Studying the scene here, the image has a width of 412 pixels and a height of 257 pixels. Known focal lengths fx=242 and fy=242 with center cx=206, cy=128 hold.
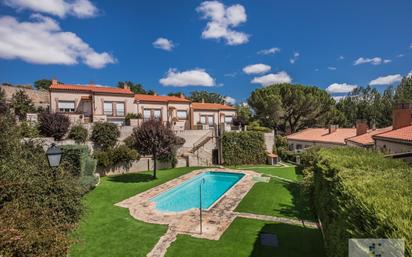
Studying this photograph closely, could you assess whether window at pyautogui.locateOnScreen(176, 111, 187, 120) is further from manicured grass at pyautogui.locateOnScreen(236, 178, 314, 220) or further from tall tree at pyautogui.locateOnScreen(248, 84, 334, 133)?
manicured grass at pyautogui.locateOnScreen(236, 178, 314, 220)

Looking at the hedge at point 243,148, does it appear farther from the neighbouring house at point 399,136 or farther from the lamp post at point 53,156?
the lamp post at point 53,156

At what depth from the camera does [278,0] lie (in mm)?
19203

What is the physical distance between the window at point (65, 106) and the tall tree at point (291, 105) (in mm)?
32429

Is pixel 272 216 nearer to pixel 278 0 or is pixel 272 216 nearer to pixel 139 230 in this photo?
pixel 139 230

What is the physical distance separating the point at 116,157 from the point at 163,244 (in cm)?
1712

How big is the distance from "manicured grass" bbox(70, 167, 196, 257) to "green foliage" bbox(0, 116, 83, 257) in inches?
46.4

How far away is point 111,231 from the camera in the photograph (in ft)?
39.0

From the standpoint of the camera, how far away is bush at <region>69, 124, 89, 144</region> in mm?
27047

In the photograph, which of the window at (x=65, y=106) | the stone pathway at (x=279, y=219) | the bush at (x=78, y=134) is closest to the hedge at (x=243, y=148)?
the bush at (x=78, y=134)

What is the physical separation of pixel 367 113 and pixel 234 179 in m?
51.8

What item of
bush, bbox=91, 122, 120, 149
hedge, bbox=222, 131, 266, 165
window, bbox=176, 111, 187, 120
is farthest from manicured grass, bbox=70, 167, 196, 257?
window, bbox=176, 111, 187, 120

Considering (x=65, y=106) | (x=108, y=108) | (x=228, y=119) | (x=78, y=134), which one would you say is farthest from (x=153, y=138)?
(x=228, y=119)

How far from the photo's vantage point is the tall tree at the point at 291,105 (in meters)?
46.5

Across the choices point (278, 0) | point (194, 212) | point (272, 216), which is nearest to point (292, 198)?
point (272, 216)
